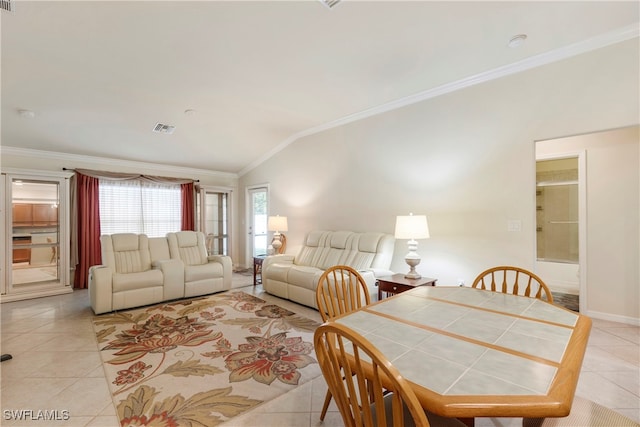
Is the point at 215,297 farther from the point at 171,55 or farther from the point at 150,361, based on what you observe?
the point at 171,55

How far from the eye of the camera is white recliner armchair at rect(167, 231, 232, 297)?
4.40 m

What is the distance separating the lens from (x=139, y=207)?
231 inches

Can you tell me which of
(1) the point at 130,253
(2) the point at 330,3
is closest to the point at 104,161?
(1) the point at 130,253

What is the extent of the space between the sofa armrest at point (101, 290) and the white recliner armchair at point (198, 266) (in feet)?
3.02

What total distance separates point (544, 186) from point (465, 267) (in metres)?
2.88

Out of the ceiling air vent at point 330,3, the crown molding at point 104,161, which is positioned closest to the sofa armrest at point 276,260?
the crown molding at point 104,161

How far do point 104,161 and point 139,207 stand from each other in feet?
3.35

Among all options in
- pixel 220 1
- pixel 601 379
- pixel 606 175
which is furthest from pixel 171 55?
pixel 606 175

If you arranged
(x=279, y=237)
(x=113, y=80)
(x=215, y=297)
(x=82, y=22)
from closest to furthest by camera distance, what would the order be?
(x=82, y=22) < (x=113, y=80) < (x=215, y=297) < (x=279, y=237)

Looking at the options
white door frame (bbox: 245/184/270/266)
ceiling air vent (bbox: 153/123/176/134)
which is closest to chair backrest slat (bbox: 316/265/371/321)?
ceiling air vent (bbox: 153/123/176/134)

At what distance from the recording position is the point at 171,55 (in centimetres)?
279

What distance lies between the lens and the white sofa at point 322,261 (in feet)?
12.5

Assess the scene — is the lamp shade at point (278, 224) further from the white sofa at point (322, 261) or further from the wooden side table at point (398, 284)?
the wooden side table at point (398, 284)

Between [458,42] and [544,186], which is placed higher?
[458,42]
